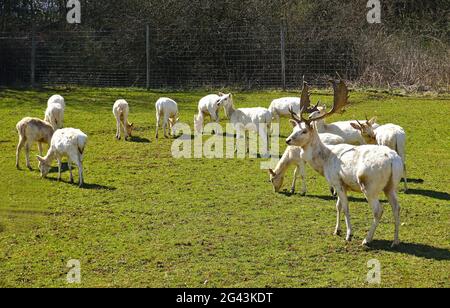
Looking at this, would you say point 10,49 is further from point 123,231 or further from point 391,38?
point 123,231

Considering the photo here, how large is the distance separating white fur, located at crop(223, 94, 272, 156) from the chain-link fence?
8.68m

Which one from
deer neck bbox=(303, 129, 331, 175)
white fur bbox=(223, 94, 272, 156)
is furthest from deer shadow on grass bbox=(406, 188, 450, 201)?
white fur bbox=(223, 94, 272, 156)

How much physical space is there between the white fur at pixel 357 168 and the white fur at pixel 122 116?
763cm

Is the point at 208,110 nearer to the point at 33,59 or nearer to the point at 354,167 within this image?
the point at 354,167

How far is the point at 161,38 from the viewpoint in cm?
2852

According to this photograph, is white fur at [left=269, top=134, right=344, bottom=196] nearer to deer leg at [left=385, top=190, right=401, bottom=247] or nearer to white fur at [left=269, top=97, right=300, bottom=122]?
deer leg at [left=385, top=190, right=401, bottom=247]

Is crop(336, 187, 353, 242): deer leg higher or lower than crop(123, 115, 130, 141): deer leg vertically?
lower

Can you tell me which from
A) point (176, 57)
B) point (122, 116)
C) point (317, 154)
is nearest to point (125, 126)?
point (122, 116)

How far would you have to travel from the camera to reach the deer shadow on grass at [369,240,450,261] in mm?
10109

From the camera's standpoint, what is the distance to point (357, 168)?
1038 centimetres

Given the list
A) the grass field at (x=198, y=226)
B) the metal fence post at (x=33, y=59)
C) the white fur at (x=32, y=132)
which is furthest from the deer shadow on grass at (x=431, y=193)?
the metal fence post at (x=33, y=59)

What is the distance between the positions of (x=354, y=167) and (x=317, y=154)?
924 millimetres

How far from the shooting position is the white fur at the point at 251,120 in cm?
1700

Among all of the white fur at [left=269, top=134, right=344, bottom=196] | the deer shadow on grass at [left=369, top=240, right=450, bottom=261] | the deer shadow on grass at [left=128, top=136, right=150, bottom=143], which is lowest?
the deer shadow on grass at [left=369, top=240, right=450, bottom=261]
